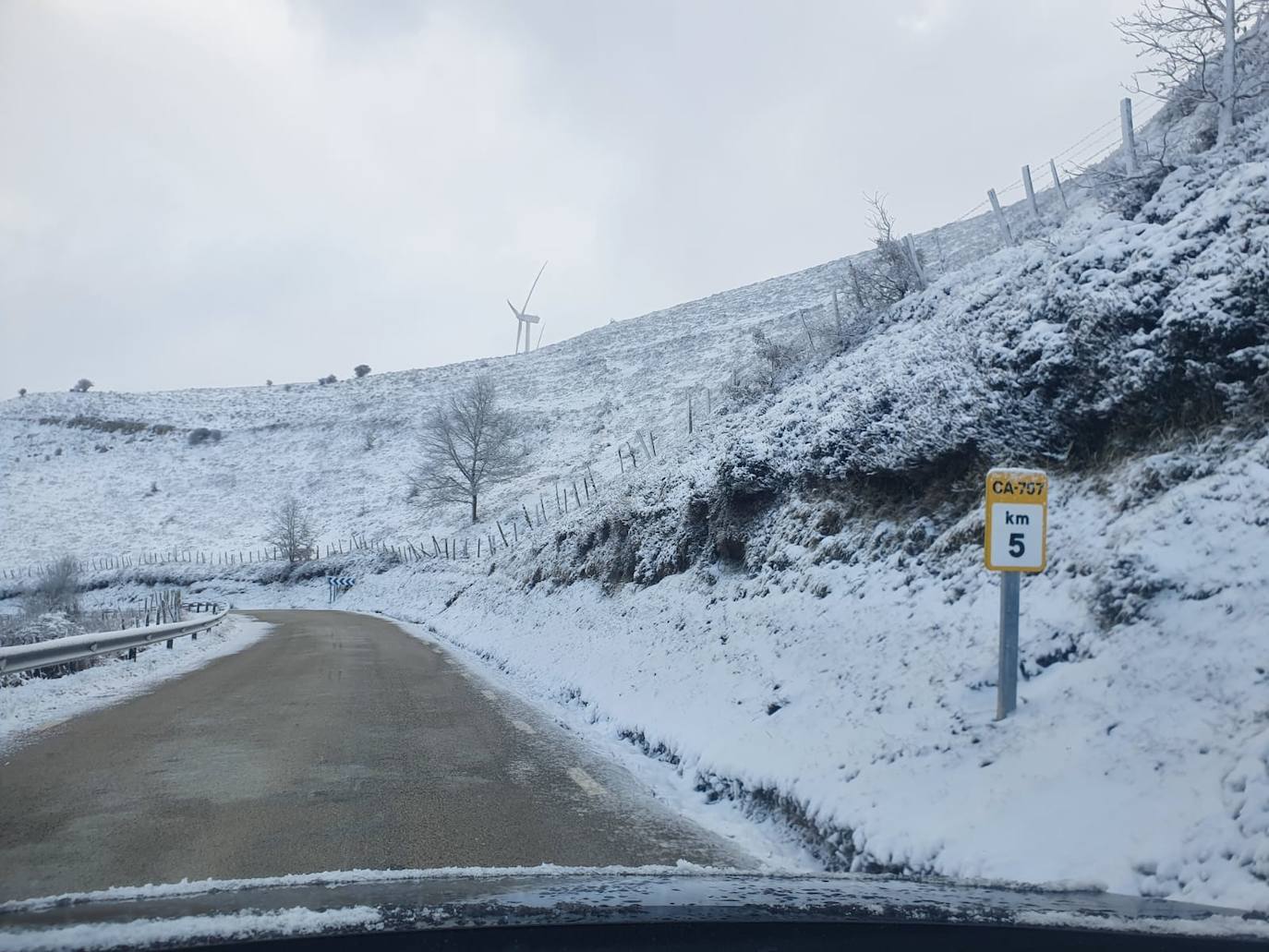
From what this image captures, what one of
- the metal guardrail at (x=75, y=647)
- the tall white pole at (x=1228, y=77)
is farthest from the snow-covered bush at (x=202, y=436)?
the tall white pole at (x=1228, y=77)

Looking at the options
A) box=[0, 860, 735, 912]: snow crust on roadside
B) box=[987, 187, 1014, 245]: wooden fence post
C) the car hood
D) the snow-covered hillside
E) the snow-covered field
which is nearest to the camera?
the car hood

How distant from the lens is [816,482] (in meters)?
11.2

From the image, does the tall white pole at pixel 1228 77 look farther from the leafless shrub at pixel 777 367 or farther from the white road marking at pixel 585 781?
the white road marking at pixel 585 781

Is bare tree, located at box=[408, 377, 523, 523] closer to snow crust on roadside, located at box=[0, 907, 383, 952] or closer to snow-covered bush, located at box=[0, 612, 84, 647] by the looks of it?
snow-covered bush, located at box=[0, 612, 84, 647]

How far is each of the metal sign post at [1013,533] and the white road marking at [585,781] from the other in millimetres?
3204

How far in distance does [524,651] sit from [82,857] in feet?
38.3

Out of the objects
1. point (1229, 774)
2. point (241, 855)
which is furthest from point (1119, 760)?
point (241, 855)

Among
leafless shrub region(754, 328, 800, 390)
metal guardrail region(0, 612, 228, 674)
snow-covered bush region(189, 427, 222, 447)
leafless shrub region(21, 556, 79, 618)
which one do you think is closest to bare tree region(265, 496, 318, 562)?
leafless shrub region(21, 556, 79, 618)

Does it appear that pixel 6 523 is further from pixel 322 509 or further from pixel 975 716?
pixel 975 716

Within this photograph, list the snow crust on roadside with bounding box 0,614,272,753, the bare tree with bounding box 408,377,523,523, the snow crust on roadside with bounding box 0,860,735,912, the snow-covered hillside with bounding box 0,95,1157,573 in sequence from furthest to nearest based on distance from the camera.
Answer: the snow-covered hillside with bounding box 0,95,1157,573 → the bare tree with bounding box 408,377,523,523 → the snow crust on roadside with bounding box 0,614,272,753 → the snow crust on roadside with bounding box 0,860,735,912

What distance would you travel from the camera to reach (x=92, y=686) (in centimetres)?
1186

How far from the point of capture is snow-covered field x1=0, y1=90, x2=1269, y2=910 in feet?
14.5

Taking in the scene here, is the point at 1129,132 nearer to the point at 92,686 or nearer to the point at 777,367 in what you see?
the point at 777,367

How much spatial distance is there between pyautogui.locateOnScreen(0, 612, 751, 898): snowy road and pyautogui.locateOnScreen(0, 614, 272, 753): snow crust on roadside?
433 millimetres
